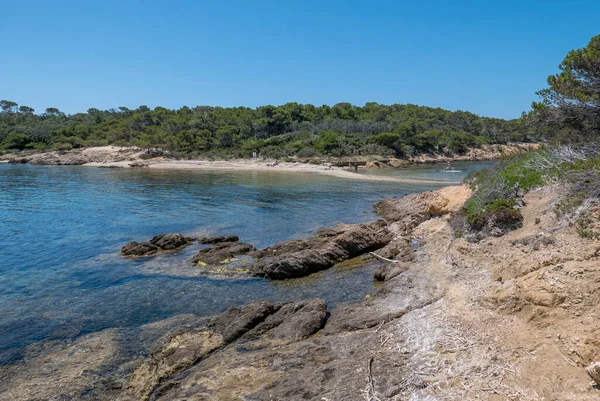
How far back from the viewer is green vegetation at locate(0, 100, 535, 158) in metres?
81.6

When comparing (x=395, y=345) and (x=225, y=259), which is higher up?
(x=395, y=345)

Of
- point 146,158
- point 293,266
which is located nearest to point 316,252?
point 293,266

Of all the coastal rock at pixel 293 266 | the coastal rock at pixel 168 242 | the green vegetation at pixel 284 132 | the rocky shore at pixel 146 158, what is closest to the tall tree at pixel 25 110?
the green vegetation at pixel 284 132

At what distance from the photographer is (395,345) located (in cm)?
775

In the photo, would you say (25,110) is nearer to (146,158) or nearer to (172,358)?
(146,158)

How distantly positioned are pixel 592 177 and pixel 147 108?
479 ft

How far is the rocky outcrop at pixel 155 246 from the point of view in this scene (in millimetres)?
17922

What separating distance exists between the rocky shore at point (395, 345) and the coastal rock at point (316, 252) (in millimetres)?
3547

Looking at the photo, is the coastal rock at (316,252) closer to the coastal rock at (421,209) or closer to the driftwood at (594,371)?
the coastal rock at (421,209)

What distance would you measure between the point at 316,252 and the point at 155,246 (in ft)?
27.5

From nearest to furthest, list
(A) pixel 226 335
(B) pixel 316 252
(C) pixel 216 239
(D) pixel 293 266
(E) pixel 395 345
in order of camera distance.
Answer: (E) pixel 395 345
(A) pixel 226 335
(D) pixel 293 266
(B) pixel 316 252
(C) pixel 216 239

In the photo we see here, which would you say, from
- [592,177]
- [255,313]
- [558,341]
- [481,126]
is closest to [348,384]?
[558,341]

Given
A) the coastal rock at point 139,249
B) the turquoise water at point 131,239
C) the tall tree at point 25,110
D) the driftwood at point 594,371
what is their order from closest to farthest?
the driftwood at point 594,371 → the turquoise water at point 131,239 → the coastal rock at point 139,249 → the tall tree at point 25,110

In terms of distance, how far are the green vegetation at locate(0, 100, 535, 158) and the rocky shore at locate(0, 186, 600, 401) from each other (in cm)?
6596
